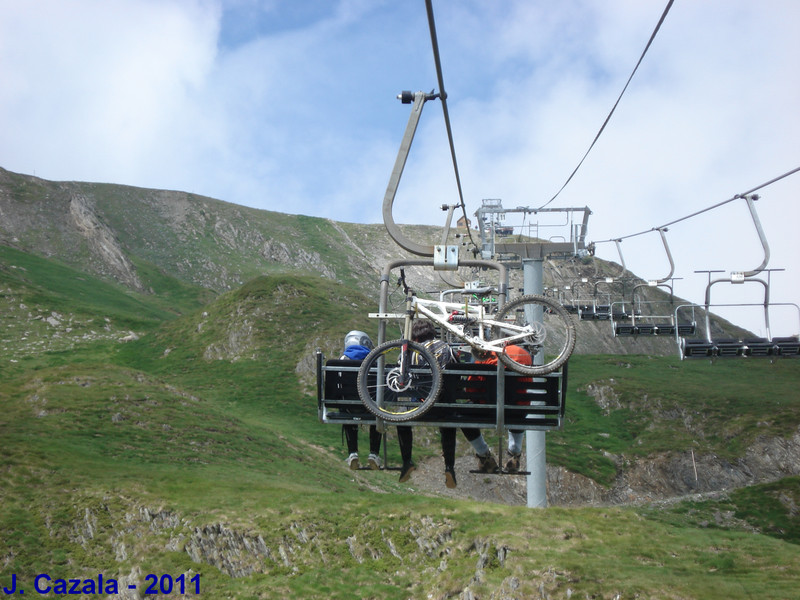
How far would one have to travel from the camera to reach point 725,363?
9269 centimetres

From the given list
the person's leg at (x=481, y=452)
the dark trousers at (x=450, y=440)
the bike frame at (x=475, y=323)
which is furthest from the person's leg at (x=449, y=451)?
the bike frame at (x=475, y=323)

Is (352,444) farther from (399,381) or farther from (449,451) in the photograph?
(399,381)

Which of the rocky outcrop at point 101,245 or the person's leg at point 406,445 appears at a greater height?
the rocky outcrop at point 101,245

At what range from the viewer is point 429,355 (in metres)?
11.2

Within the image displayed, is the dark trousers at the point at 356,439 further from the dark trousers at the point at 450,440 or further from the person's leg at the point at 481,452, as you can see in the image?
the person's leg at the point at 481,452

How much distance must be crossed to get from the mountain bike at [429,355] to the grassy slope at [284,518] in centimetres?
1503

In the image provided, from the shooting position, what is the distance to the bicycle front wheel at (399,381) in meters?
11.1

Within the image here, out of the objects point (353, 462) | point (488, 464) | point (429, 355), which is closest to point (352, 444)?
point (353, 462)

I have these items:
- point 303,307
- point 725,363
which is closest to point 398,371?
point 303,307

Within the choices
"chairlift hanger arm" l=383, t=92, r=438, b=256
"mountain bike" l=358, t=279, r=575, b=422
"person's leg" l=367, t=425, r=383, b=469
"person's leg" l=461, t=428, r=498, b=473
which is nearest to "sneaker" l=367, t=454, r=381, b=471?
"person's leg" l=367, t=425, r=383, b=469

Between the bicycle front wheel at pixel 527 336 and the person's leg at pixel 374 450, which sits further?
the person's leg at pixel 374 450

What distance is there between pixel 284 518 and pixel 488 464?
21.3 meters

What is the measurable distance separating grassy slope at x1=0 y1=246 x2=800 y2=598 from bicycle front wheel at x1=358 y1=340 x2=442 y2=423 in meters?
15.3

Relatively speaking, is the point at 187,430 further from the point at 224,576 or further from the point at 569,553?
the point at 569,553
